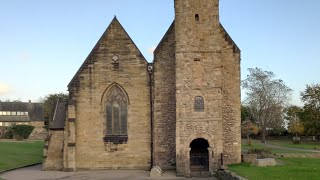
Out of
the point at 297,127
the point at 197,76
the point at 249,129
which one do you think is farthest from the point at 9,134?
the point at 197,76

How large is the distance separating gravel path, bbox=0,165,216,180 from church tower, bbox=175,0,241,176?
2.17m

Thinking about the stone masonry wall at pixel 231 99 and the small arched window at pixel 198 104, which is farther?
the stone masonry wall at pixel 231 99

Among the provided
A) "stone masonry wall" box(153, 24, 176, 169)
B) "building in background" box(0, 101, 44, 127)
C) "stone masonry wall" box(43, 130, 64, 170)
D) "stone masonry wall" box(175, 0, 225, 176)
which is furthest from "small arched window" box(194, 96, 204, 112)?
"building in background" box(0, 101, 44, 127)

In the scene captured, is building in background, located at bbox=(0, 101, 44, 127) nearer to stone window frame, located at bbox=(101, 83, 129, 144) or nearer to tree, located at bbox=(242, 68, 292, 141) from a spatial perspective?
tree, located at bbox=(242, 68, 292, 141)

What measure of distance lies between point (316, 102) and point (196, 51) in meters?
42.3

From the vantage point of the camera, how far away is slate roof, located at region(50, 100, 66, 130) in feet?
101

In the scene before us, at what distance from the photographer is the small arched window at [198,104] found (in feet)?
90.5

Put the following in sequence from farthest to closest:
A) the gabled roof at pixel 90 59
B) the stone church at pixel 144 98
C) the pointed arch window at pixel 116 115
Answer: the pointed arch window at pixel 116 115 < the gabled roof at pixel 90 59 < the stone church at pixel 144 98

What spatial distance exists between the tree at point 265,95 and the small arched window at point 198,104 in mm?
44617

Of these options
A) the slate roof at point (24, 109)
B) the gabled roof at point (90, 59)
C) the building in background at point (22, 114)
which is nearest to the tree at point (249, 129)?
the gabled roof at point (90, 59)

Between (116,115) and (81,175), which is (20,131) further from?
(81,175)

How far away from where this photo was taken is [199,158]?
28.5m

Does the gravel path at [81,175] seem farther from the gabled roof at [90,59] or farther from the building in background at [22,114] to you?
the building in background at [22,114]

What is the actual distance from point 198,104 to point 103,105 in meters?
7.24
